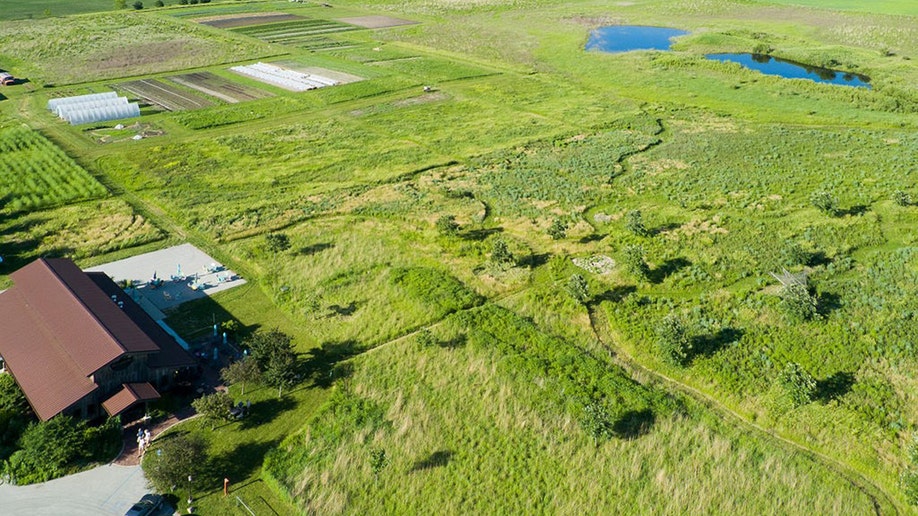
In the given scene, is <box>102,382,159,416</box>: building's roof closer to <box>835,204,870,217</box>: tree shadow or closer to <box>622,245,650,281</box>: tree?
<box>622,245,650,281</box>: tree

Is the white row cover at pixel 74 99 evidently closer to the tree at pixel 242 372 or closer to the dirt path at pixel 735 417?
the tree at pixel 242 372

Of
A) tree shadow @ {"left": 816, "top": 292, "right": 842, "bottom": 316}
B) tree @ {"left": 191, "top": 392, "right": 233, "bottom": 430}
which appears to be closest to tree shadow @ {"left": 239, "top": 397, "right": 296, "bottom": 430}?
tree @ {"left": 191, "top": 392, "right": 233, "bottom": 430}

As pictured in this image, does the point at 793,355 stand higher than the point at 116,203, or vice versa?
the point at 116,203

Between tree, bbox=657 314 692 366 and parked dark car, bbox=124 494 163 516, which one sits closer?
parked dark car, bbox=124 494 163 516

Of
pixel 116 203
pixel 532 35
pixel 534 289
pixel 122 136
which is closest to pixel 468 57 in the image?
pixel 532 35

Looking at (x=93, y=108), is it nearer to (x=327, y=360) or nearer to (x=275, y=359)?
(x=327, y=360)

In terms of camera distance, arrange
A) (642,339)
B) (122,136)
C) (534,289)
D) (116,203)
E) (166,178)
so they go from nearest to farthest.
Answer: (642,339) < (534,289) < (116,203) < (166,178) < (122,136)

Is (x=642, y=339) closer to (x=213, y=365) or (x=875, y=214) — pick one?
(x=213, y=365)
